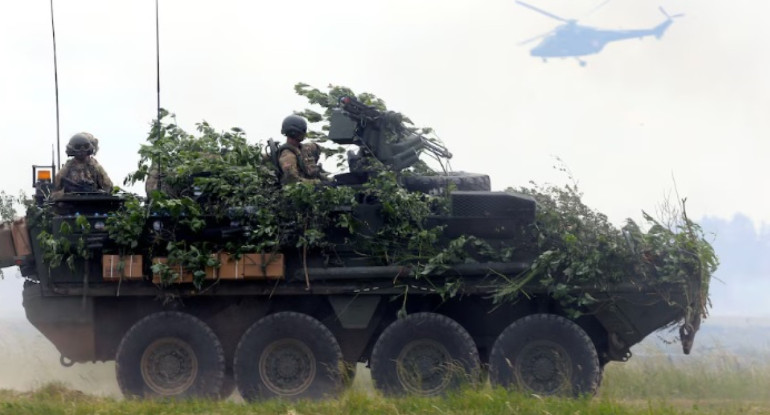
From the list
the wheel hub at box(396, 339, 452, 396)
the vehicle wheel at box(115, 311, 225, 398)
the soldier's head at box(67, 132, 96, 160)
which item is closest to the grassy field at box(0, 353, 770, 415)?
the vehicle wheel at box(115, 311, 225, 398)

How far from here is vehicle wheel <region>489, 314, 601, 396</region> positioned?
12.9m

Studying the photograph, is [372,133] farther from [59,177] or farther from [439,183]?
[59,177]

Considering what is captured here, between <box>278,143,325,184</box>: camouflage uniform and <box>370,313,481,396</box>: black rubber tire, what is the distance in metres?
2.02

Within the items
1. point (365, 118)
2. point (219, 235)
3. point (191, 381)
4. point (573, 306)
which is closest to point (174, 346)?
point (191, 381)

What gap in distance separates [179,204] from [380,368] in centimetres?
282

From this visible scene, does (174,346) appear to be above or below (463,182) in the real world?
below

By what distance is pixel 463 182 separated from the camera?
46.9 feet

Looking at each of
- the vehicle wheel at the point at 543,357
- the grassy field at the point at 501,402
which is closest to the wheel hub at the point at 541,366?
the vehicle wheel at the point at 543,357

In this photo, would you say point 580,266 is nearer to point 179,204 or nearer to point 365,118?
point 365,118

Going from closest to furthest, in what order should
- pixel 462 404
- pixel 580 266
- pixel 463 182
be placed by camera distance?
pixel 462 404 → pixel 580 266 → pixel 463 182

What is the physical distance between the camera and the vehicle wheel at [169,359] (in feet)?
43.4

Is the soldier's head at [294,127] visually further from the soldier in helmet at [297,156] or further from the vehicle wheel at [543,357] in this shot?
the vehicle wheel at [543,357]

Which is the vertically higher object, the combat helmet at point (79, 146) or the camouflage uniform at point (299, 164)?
the combat helmet at point (79, 146)

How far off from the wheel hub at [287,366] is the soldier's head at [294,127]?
2.57 metres
